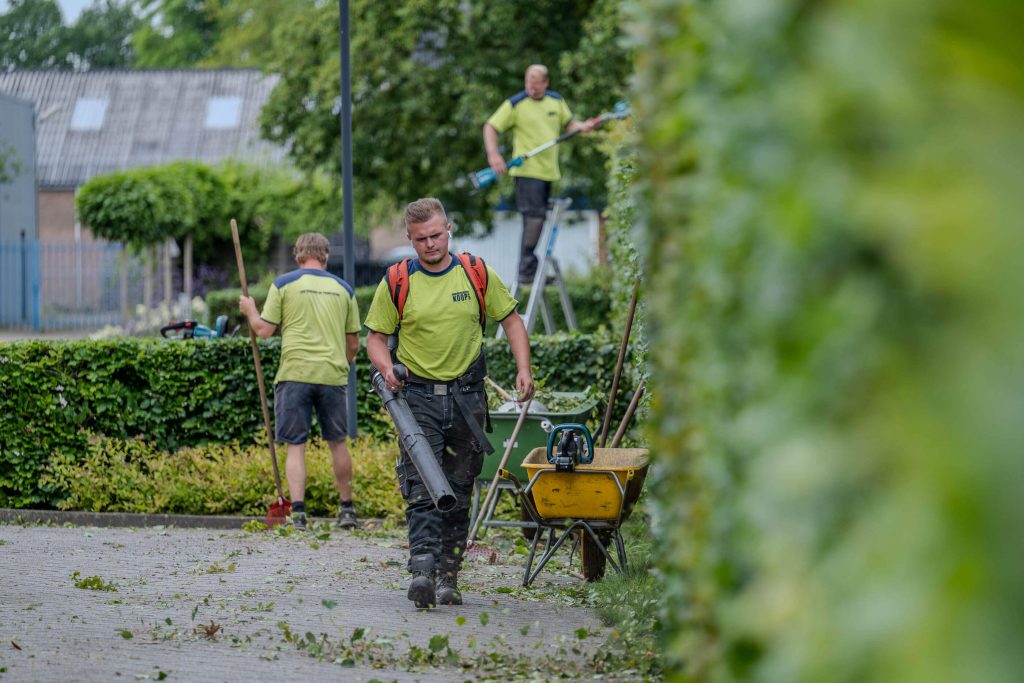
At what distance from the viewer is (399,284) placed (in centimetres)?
718

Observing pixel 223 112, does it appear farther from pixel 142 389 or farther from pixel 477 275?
pixel 477 275

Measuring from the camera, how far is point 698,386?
235 cm

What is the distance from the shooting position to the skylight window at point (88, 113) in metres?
47.9

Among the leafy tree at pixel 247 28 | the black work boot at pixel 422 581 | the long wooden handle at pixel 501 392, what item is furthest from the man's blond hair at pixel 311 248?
the leafy tree at pixel 247 28

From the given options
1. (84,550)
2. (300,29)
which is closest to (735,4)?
(84,550)

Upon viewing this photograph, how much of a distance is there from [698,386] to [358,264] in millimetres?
33131

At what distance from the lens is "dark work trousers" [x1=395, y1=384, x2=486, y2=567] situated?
7176 mm

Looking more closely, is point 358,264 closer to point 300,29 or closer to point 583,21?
point 300,29

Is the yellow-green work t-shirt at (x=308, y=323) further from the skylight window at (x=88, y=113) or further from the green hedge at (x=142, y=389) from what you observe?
the skylight window at (x=88, y=113)

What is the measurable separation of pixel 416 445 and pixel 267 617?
115 centimetres

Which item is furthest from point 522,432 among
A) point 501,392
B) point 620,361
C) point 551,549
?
point 551,549

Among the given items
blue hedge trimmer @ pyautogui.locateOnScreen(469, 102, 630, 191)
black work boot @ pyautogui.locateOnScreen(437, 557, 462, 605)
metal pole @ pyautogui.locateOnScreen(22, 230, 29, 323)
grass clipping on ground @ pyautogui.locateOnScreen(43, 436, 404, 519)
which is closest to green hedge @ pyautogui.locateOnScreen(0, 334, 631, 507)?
grass clipping on ground @ pyautogui.locateOnScreen(43, 436, 404, 519)

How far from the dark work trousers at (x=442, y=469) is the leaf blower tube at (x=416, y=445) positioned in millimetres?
86

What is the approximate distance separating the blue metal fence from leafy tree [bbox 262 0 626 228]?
8.64 metres
